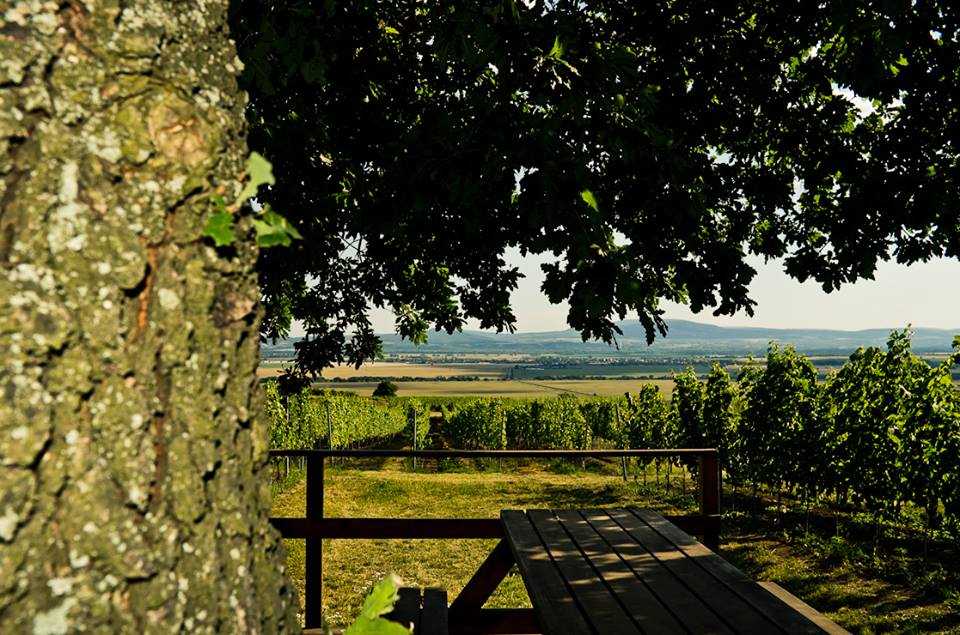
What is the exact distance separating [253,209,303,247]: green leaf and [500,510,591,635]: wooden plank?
188 cm

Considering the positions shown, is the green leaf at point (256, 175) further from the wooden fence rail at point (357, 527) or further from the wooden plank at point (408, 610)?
the wooden fence rail at point (357, 527)

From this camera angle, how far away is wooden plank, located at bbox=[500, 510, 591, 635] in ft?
7.60

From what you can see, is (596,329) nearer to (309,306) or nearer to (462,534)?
(462,534)

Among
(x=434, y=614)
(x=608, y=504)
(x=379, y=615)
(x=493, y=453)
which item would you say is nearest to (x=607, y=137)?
(x=493, y=453)

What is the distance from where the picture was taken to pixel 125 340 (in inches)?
28.7

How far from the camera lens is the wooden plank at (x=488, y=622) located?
3.99m

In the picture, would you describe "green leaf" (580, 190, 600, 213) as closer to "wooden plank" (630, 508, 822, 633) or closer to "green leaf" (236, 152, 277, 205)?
"wooden plank" (630, 508, 822, 633)

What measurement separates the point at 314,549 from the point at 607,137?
322cm

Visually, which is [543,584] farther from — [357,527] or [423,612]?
[357,527]

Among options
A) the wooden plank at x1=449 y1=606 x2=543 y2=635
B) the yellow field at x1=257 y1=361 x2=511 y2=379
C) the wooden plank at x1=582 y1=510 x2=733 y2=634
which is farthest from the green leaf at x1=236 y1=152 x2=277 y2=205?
the yellow field at x1=257 y1=361 x2=511 y2=379

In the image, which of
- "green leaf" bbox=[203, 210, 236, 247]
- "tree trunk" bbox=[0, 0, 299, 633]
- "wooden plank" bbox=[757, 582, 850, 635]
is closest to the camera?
"tree trunk" bbox=[0, 0, 299, 633]

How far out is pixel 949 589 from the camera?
8.77 m

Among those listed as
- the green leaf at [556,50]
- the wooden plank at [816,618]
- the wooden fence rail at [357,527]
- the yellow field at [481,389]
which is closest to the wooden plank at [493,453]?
the wooden fence rail at [357,527]

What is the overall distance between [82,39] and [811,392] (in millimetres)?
14631
